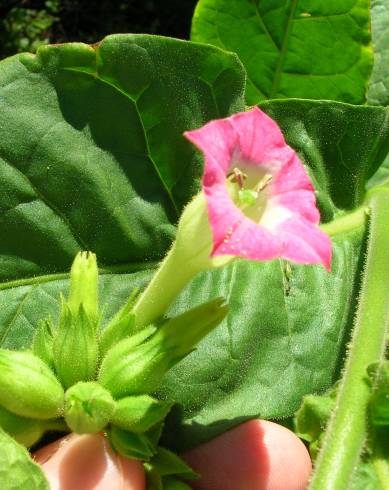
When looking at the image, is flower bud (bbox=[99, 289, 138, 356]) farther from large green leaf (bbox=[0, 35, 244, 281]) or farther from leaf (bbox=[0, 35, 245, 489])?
large green leaf (bbox=[0, 35, 244, 281])

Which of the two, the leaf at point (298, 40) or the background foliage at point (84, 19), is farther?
the background foliage at point (84, 19)

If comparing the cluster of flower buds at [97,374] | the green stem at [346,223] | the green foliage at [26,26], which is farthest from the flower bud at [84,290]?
the green foliage at [26,26]

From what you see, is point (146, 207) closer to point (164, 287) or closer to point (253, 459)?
point (164, 287)

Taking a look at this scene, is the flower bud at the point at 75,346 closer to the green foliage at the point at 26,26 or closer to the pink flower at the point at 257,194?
the pink flower at the point at 257,194

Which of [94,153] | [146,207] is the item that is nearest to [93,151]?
[94,153]

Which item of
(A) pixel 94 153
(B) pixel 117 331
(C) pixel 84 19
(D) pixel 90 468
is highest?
(A) pixel 94 153

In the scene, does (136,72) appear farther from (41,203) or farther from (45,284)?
(45,284)
